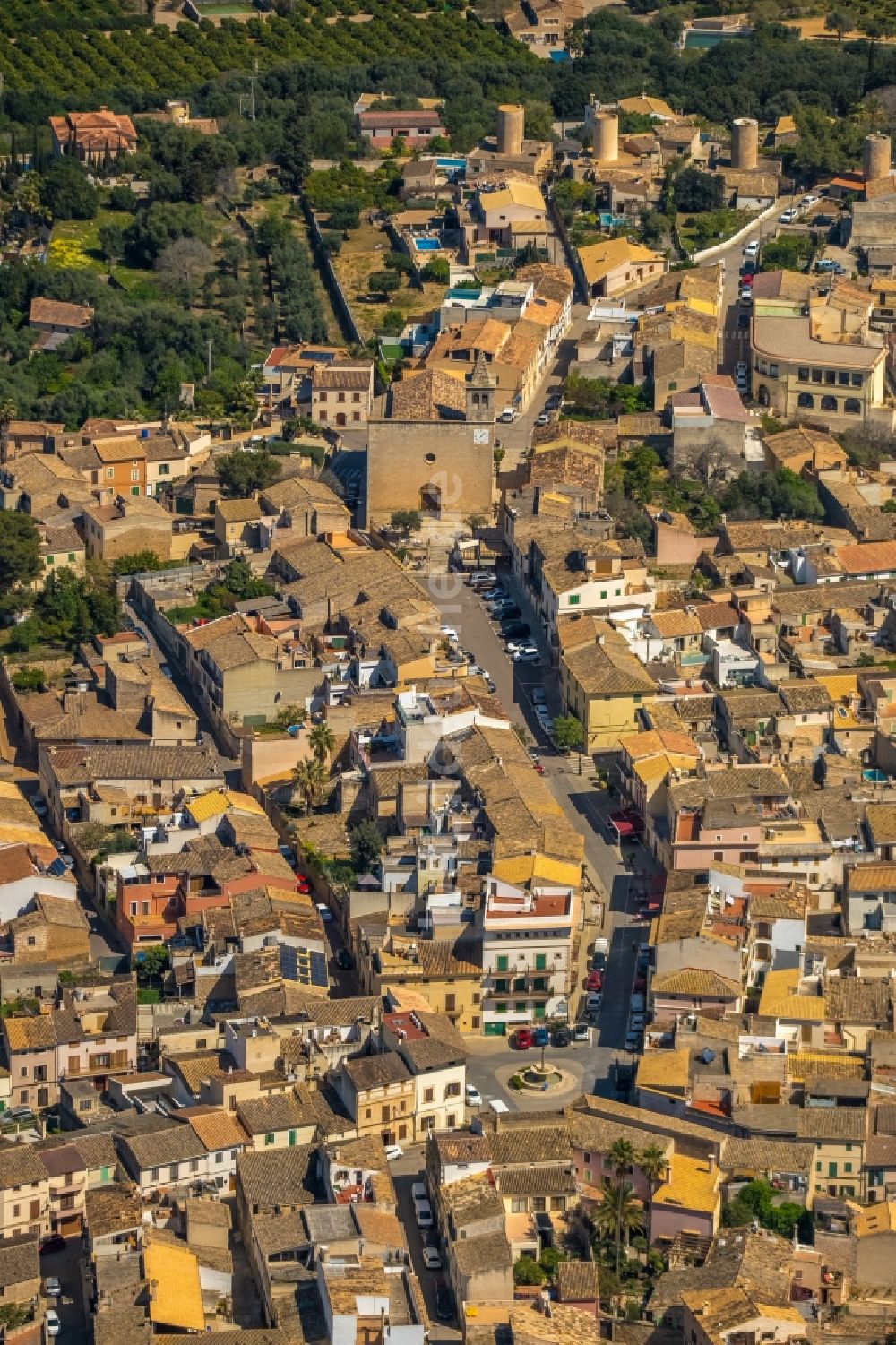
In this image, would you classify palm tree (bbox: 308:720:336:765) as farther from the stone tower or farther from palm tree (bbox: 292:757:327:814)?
the stone tower

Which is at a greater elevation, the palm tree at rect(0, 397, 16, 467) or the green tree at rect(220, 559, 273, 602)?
the palm tree at rect(0, 397, 16, 467)

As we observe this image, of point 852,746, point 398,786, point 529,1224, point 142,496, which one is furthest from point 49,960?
point 142,496

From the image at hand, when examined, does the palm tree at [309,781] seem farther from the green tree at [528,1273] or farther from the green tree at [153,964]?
the green tree at [528,1273]

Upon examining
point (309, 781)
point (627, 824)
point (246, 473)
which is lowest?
point (627, 824)

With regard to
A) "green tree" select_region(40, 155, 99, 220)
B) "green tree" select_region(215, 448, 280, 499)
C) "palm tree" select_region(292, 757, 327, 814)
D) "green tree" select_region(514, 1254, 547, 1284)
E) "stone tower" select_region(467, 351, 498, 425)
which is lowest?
"green tree" select_region(514, 1254, 547, 1284)

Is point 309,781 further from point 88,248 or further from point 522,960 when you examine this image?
point 88,248

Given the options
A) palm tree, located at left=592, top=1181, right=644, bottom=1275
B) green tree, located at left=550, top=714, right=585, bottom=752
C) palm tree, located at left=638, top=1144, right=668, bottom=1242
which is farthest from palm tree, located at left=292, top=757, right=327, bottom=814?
palm tree, located at left=592, top=1181, right=644, bottom=1275

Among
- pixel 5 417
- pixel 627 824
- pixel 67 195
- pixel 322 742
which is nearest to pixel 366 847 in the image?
pixel 322 742
